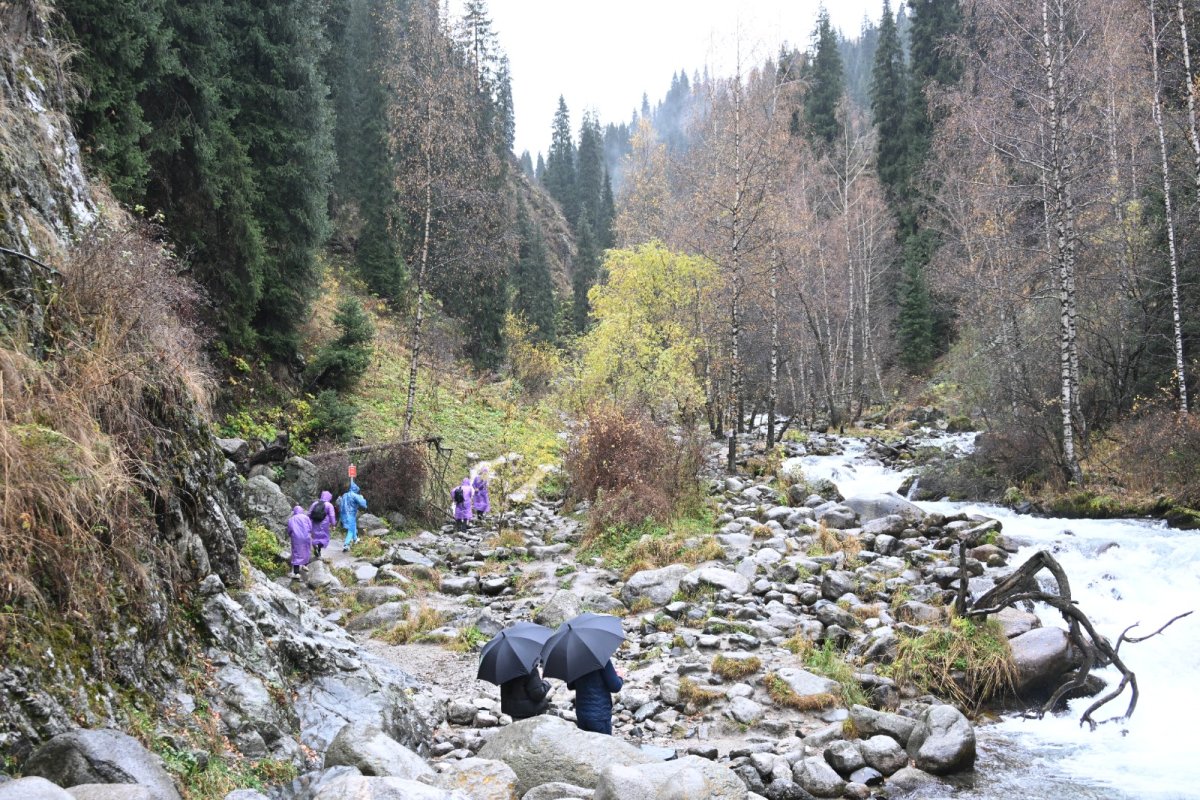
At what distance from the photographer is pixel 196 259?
1609cm

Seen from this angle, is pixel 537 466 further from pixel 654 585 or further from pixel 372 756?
pixel 372 756

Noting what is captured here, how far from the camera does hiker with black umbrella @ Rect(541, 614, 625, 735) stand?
6145 millimetres

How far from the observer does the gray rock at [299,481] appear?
47.4 feet

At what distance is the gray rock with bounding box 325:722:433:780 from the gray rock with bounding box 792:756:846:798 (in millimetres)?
3163

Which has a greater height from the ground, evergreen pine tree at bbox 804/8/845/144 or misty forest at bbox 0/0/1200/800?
evergreen pine tree at bbox 804/8/845/144

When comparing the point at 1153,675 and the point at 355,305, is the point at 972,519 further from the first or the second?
the point at 355,305

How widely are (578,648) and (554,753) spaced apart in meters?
1.04

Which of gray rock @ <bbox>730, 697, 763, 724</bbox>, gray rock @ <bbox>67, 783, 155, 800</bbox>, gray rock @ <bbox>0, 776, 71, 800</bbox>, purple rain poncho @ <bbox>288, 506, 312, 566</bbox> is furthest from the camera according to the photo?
purple rain poncho @ <bbox>288, 506, 312, 566</bbox>

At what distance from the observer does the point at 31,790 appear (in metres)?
2.90

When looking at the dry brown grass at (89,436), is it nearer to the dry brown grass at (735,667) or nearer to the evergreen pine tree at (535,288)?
the dry brown grass at (735,667)

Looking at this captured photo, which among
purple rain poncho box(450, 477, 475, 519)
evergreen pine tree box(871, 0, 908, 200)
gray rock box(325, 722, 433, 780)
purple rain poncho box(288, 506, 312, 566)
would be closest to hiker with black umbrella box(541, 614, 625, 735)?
gray rock box(325, 722, 433, 780)

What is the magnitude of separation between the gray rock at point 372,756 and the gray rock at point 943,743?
4.33 metres

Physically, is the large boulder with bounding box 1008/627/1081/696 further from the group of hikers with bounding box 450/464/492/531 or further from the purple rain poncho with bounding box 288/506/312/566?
the group of hikers with bounding box 450/464/492/531

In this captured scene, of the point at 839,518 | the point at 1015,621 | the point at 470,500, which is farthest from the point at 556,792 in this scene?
the point at 470,500
